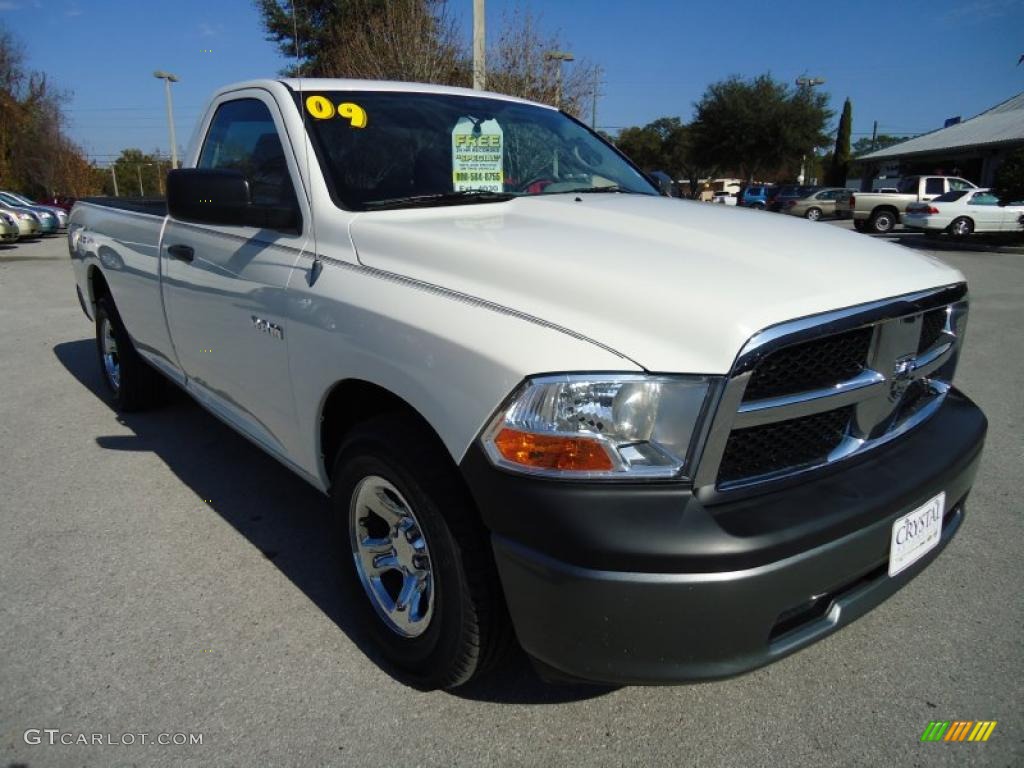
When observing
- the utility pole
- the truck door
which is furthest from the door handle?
the utility pole

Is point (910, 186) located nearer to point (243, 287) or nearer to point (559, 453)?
point (243, 287)

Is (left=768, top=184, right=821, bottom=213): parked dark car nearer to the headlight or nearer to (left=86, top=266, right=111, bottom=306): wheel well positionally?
(left=86, top=266, right=111, bottom=306): wheel well

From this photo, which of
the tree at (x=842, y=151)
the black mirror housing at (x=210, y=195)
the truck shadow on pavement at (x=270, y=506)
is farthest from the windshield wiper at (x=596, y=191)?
the tree at (x=842, y=151)

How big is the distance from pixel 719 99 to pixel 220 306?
44.0 m

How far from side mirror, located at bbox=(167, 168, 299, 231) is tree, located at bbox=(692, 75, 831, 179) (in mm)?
43106

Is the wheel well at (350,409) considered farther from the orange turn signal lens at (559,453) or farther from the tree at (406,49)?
the tree at (406,49)

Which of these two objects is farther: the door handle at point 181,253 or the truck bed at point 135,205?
the truck bed at point 135,205

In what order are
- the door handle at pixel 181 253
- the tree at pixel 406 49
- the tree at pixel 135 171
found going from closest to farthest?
the door handle at pixel 181 253 < the tree at pixel 406 49 < the tree at pixel 135 171

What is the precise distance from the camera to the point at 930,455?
6.57 feet

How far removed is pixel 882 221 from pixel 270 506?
932 inches

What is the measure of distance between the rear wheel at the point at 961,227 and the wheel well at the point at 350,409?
72.7ft

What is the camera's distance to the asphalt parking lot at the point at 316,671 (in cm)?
199

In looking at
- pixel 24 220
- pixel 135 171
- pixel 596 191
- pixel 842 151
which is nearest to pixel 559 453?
pixel 596 191

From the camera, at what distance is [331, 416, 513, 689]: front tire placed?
6.09 ft
